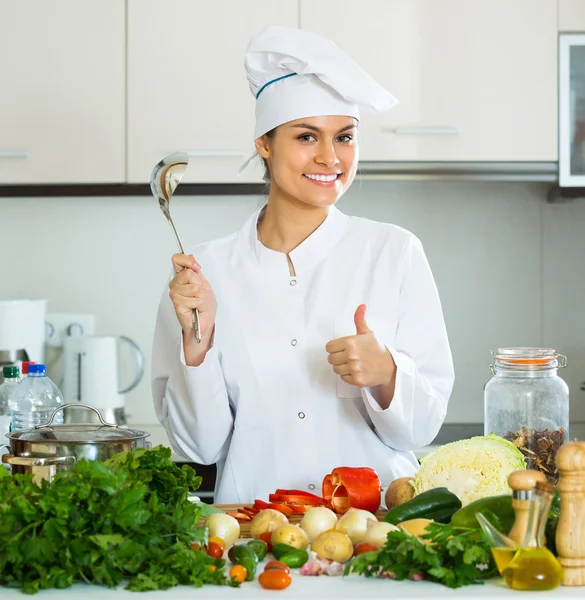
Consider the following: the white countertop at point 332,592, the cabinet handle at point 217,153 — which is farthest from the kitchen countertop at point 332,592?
the cabinet handle at point 217,153

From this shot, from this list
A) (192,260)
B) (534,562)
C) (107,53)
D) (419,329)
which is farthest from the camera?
(107,53)

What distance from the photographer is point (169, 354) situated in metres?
1.83

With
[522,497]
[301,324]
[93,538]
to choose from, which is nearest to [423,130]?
[301,324]

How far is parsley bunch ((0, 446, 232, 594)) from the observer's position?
38.1 inches

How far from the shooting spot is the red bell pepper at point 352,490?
137cm

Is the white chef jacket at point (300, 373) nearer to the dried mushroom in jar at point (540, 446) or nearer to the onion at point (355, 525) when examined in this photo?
the dried mushroom in jar at point (540, 446)

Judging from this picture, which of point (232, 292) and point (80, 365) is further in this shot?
point (80, 365)

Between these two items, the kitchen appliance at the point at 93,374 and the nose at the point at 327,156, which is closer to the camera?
the nose at the point at 327,156

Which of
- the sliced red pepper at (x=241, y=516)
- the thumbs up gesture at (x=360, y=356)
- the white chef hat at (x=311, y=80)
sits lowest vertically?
the sliced red pepper at (x=241, y=516)

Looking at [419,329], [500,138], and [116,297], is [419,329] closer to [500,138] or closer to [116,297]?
[500,138]

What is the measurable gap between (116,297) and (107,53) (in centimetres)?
78

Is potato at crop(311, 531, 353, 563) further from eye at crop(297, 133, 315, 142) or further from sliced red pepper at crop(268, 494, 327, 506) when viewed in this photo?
eye at crop(297, 133, 315, 142)

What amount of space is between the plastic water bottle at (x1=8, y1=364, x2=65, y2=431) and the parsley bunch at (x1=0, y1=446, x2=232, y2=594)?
0.93 metres

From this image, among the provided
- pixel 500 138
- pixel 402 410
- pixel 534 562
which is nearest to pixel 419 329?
pixel 402 410
